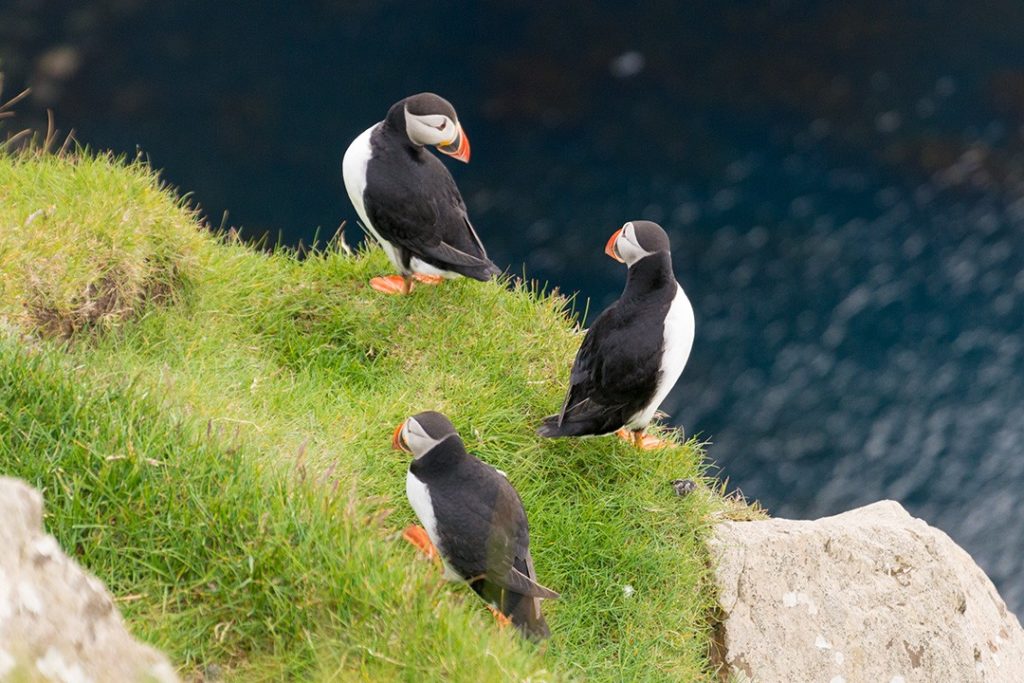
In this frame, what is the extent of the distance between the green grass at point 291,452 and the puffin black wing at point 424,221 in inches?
13.7

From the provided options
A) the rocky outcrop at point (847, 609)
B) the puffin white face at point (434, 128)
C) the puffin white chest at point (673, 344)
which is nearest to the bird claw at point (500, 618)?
the puffin white chest at point (673, 344)

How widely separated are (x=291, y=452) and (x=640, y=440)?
1689mm

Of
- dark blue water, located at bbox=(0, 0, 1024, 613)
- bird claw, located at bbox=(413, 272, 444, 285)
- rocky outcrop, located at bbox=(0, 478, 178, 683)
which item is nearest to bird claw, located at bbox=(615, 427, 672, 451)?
bird claw, located at bbox=(413, 272, 444, 285)

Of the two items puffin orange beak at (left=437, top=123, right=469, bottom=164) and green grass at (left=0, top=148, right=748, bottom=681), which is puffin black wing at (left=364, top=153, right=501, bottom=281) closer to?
puffin orange beak at (left=437, top=123, right=469, bottom=164)

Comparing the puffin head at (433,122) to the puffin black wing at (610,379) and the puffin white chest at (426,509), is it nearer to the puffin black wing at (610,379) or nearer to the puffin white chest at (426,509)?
the puffin black wing at (610,379)

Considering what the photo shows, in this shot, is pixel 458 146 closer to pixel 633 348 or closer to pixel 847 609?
pixel 633 348

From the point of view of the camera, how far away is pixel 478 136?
16969 millimetres

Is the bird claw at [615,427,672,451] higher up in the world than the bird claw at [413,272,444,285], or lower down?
higher up

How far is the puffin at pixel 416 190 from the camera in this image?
5.34m

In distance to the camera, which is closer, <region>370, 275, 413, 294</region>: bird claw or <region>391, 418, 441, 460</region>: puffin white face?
<region>391, 418, 441, 460</region>: puffin white face

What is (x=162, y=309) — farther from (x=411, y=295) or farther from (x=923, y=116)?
(x=923, y=116)

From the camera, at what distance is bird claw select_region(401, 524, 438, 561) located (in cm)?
412

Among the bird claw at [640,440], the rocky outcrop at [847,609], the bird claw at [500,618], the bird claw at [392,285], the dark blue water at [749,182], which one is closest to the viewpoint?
the bird claw at [500,618]

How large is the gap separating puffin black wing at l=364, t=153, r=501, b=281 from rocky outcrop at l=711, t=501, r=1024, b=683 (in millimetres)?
1774
